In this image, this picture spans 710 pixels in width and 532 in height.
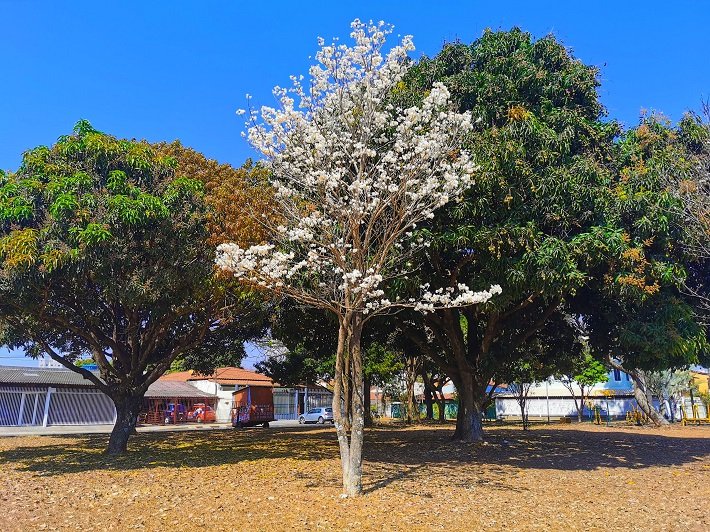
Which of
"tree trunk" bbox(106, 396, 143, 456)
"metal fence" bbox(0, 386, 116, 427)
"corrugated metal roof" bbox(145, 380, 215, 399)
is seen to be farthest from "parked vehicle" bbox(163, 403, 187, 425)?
"tree trunk" bbox(106, 396, 143, 456)

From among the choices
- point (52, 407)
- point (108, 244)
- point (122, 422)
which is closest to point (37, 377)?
point (52, 407)

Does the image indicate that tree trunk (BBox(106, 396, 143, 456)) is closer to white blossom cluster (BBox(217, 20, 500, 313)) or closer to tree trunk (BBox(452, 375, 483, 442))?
white blossom cluster (BBox(217, 20, 500, 313))

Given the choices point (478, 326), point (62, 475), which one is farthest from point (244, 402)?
point (62, 475)

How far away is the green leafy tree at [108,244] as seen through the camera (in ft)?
39.3

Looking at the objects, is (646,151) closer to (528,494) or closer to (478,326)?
(478,326)

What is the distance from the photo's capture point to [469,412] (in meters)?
18.1

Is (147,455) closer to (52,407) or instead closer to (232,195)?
(232,195)

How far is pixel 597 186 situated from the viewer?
12.5m

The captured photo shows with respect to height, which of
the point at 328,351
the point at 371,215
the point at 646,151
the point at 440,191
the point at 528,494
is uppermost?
the point at 646,151

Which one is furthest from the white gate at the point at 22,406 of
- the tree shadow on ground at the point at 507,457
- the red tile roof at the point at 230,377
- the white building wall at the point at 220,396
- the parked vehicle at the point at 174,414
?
the tree shadow on ground at the point at 507,457

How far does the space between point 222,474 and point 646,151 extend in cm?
1333

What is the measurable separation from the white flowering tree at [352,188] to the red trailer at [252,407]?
28839 mm

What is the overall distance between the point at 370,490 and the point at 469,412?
9.00 metres

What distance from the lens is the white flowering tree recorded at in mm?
9734
